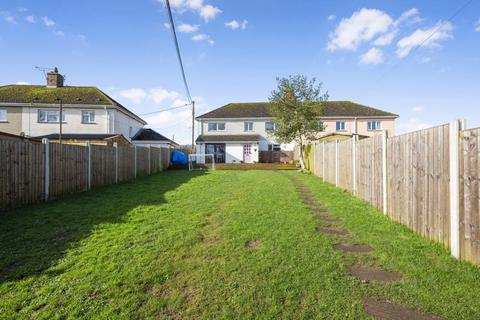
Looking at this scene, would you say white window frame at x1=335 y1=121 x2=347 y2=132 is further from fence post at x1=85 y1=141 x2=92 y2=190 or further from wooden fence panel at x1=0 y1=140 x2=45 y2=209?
wooden fence panel at x1=0 y1=140 x2=45 y2=209

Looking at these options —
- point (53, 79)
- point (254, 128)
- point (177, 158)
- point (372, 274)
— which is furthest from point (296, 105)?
point (53, 79)

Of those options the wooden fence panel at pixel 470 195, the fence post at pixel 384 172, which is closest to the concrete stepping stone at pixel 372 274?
the wooden fence panel at pixel 470 195

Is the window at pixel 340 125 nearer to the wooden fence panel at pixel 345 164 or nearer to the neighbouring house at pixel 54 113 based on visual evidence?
the wooden fence panel at pixel 345 164

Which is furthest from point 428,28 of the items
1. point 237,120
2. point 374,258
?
point 237,120

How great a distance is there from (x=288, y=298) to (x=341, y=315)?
0.52 meters

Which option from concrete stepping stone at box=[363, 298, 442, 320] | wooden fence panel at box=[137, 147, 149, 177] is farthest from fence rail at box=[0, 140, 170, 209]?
concrete stepping stone at box=[363, 298, 442, 320]

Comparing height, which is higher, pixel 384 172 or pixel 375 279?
pixel 384 172

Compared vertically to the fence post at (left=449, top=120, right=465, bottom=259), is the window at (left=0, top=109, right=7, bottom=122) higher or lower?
higher

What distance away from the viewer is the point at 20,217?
6.37 meters

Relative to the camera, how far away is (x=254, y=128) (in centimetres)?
3569

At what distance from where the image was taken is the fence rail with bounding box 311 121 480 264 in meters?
3.77

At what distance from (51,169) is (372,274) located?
351 inches

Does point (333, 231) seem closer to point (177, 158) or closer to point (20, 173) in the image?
point (20, 173)

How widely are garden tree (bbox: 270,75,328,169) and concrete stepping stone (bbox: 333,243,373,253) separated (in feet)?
61.1
